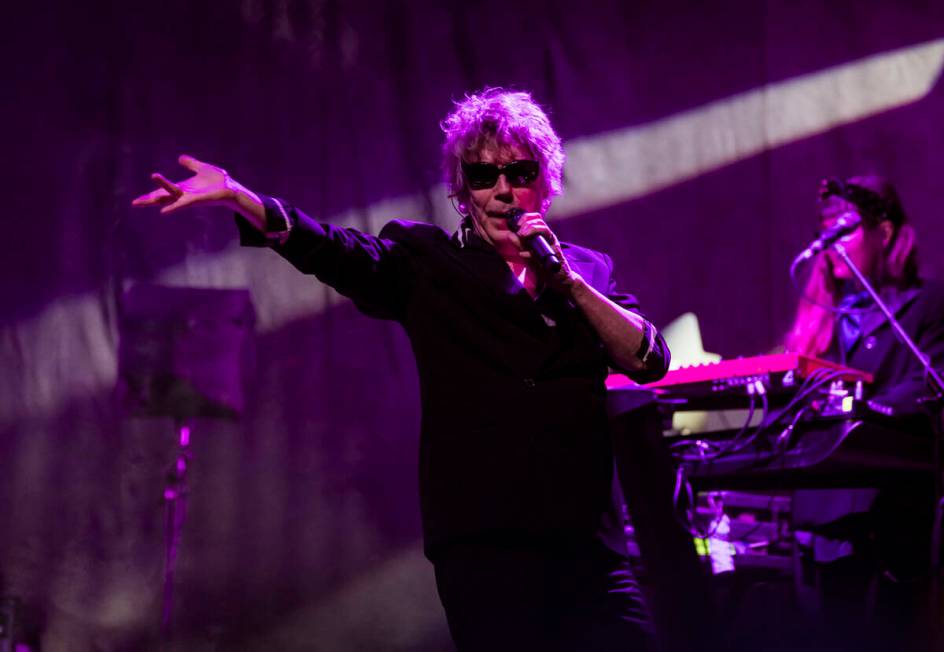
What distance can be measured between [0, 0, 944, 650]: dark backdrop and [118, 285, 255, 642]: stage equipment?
0.18ft

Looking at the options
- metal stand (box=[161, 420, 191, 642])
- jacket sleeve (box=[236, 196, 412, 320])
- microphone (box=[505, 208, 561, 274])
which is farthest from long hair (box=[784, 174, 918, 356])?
metal stand (box=[161, 420, 191, 642])

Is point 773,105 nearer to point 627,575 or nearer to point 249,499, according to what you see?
point 249,499

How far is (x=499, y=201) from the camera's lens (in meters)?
2.04

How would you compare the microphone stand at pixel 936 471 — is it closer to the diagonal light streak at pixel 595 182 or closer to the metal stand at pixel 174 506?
the diagonal light streak at pixel 595 182

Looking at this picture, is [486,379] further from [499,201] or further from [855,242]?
[855,242]

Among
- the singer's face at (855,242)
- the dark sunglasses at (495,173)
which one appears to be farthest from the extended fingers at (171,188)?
the singer's face at (855,242)

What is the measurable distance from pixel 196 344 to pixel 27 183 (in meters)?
0.91

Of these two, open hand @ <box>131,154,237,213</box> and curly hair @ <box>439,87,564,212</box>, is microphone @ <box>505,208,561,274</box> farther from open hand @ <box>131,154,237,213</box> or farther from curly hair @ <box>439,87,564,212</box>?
open hand @ <box>131,154,237,213</box>

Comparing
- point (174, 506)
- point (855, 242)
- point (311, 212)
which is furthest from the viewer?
point (311, 212)

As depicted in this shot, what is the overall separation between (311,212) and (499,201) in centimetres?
229

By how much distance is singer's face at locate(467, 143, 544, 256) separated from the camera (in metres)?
2.04

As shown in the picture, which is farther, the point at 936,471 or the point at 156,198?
the point at 936,471

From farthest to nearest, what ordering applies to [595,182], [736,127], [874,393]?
1. [736,127]
2. [595,182]
3. [874,393]

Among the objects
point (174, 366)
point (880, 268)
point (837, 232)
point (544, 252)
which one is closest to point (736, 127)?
point (880, 268)
